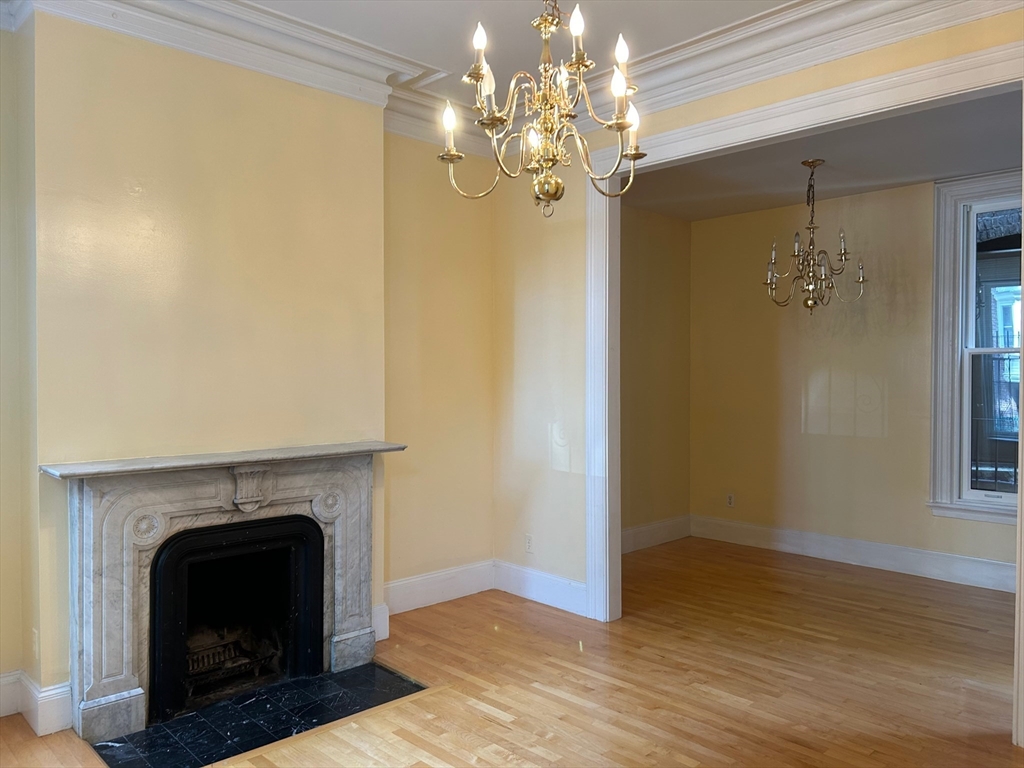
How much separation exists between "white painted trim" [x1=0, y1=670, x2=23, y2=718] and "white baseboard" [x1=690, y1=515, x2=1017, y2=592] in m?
5.29

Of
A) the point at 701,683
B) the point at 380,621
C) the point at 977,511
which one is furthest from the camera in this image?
the point at 977,511

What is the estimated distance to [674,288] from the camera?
668cm

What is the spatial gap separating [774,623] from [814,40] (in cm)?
312

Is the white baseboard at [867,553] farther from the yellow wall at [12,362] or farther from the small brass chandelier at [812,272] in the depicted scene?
the yellow wall at [12,362]

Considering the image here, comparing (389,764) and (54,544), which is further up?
(54,544)

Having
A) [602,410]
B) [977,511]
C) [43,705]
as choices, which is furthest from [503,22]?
[977,511]

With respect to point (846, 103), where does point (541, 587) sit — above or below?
below

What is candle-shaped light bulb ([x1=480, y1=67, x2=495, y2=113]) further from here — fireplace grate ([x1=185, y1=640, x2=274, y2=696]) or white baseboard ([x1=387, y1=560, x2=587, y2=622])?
white baseboard ([x1=387, y1=560, x2=587, y2=622])

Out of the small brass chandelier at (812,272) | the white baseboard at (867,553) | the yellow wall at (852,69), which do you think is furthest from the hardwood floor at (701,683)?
the yellow wall at (852,69)

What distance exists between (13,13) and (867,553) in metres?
6.25

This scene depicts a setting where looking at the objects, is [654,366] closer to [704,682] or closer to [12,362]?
[704,682]

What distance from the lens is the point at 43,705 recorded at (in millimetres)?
2939

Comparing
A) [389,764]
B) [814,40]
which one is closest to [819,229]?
[814,40]

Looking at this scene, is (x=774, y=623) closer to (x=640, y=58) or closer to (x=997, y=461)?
(x=997, y=461)
